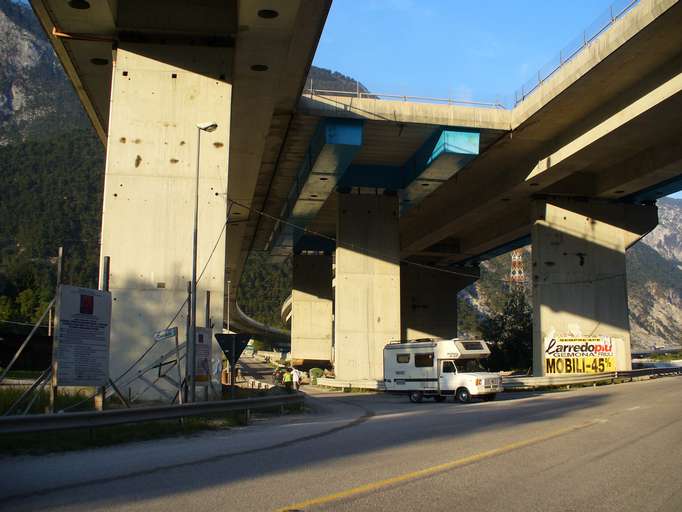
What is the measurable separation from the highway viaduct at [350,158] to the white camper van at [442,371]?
8.88 meters

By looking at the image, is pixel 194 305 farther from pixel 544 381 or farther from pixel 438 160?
pixel 544 381

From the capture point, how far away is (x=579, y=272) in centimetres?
4006

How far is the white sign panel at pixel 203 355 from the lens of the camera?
1958cm

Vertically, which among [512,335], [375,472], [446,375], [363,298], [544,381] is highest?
[363,298]

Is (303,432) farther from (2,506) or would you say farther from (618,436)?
(2,506)

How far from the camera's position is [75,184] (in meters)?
153

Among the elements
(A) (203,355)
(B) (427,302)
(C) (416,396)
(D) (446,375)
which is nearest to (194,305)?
(A) (203,355)

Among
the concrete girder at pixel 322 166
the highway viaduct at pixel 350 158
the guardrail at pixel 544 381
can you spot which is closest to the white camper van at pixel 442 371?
the guardrail at pixel 544 381

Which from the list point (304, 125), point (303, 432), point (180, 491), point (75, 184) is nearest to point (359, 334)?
point (304, 125)

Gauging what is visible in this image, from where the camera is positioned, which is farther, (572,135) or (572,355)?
(572,355)

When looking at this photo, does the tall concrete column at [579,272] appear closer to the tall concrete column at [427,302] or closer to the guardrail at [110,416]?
the guardrail at [110,416]

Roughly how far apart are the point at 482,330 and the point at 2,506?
2408 inches

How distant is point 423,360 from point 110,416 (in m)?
19.0

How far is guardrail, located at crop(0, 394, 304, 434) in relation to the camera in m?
11.4
